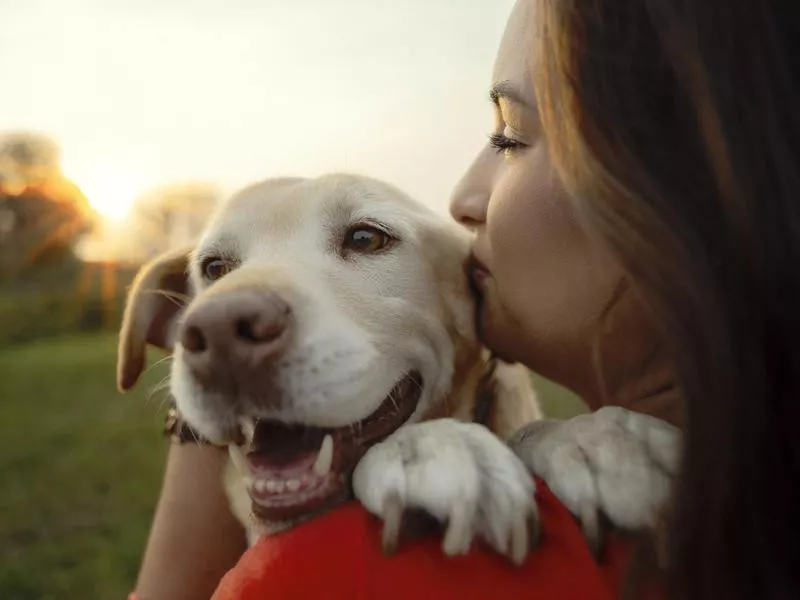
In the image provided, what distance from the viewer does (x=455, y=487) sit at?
121 centimetres

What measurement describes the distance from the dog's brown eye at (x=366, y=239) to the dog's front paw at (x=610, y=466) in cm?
74

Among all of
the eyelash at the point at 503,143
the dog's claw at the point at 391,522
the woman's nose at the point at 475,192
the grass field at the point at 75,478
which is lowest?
the grass field at the point at 75,478

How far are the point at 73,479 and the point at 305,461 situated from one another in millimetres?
5696

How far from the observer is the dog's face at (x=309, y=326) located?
1500 millimetres

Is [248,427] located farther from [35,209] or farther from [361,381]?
[35,209]

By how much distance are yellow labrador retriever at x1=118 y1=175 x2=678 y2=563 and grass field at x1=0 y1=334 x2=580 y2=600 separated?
50.9 inches

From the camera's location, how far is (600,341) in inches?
63.5

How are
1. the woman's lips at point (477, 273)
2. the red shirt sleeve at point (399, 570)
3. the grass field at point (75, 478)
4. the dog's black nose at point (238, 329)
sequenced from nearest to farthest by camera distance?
the red shirt sleeve at point (399, 570), the dog's black nose at point (238, 329), the woman's lips at point (477, 273), the grass field at point (75, 478)

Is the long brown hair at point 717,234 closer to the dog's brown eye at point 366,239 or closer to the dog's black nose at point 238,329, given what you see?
the dog's black nose at point 238,329

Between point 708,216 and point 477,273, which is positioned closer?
point 708,216

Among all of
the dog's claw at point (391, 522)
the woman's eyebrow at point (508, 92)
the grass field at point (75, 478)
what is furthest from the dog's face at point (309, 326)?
the grass field at point (75, 478)

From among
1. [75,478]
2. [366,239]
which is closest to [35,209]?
[75,478]

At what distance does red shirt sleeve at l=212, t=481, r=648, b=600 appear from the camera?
107cm

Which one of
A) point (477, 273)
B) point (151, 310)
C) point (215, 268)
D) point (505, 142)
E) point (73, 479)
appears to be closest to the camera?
point (505, 142)
